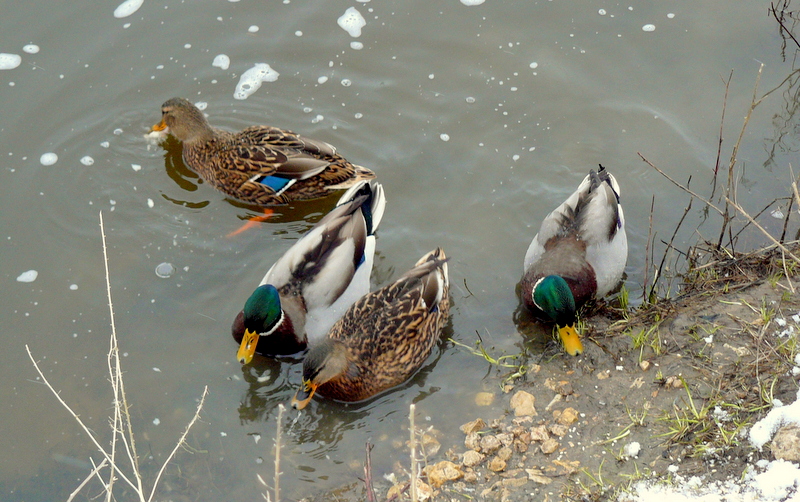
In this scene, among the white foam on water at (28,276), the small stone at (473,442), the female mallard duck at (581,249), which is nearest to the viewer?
the small stone at (473,442)

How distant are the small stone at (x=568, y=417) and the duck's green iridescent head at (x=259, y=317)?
196 cm

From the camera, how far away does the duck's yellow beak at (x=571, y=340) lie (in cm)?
499

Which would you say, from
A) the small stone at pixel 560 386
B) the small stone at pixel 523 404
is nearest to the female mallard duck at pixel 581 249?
the small stone at pixel 560 386

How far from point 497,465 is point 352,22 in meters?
5.00

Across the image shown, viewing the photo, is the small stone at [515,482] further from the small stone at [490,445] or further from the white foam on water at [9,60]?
the white foam on water at [9,60]

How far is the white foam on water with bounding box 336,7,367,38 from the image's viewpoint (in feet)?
25.0

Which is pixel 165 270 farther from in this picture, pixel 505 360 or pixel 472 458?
pixel 472 458

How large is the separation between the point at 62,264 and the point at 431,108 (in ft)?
11.3

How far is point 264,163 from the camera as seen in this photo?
20.6ft

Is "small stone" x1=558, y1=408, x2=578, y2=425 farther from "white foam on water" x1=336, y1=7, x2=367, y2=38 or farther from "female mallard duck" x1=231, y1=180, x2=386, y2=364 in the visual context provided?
"white foam on water" x1=336, y1=7, x2=367, y2=38

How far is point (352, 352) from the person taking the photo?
504 cm

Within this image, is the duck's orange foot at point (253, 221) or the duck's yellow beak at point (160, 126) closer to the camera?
the duck's orange foot at point (253, 221)

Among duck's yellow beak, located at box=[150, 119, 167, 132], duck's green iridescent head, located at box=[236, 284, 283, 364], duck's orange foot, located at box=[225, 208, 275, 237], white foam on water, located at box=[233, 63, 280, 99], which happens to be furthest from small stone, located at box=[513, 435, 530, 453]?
white foam on water, located at box=[233, 63, 280, 99]

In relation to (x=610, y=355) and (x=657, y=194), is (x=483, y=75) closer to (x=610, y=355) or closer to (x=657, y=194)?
(x=657, y=194)
